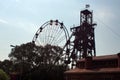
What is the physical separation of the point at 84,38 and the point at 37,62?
16540 millimetres

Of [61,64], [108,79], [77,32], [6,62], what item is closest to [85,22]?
[77,32]

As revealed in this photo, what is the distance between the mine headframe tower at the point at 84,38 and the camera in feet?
215

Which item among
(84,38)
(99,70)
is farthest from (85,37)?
(99,70)

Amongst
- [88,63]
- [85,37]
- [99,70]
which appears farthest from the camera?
[85,37]

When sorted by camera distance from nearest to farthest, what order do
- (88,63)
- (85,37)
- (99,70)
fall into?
1. (99,70)
2. (88,63)
3. (85,37)

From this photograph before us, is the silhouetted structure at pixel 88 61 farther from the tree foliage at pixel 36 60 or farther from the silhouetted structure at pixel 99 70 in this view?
the tree foliage at pixel 36 60

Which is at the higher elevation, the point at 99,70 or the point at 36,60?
the point at 36,60

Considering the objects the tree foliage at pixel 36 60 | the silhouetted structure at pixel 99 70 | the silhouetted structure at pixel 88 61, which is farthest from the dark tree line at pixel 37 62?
the silhouetted structure at pixel 99 70

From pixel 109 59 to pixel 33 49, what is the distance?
33.7m

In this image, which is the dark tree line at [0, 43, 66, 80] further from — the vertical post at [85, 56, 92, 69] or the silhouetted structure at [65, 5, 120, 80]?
the vertical post at [85, 56, 92, 69]

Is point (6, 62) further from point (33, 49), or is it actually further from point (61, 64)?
point (61, 64)

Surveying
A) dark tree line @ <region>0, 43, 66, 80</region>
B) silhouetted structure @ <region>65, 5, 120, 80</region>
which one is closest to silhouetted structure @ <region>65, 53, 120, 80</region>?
silhouetted structure @ <region>65, 5, 120, 80</region>

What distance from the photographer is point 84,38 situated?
2574 inches

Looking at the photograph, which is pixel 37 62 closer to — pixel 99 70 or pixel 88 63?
pixel 88 63
